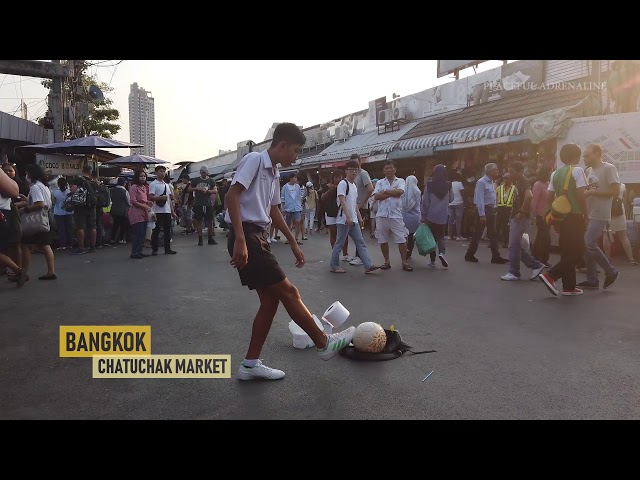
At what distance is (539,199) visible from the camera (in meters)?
7.98

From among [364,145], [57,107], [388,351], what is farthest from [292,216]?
[364,145]

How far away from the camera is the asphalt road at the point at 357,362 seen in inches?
118

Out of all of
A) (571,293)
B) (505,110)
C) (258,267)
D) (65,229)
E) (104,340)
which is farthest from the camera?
(505,110)

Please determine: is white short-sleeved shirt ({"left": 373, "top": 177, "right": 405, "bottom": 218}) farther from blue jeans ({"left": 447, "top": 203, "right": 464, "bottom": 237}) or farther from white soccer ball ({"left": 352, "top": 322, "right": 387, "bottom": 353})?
blue jeans ({"left": 447, "top": 203, "right": 464, "bottom": 237})

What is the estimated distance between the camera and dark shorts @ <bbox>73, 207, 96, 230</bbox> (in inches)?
436

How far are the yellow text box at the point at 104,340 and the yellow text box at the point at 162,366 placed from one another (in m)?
0.21

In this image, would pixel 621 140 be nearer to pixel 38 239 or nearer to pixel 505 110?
pixel 505 110

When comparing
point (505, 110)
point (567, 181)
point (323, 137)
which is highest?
point (323, 137)

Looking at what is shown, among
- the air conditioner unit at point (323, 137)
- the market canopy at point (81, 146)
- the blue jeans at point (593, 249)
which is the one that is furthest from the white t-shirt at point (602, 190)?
the air conditioner unit at point (323, 137)

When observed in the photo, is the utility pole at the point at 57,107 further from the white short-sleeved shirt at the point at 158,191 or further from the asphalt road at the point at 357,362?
the asphalt road at the point at 357,362

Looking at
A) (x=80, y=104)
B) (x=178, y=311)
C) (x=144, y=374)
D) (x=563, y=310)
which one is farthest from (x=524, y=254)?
(x=80, y=104)

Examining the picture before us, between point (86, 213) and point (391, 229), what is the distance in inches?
281

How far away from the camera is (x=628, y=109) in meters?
11.2

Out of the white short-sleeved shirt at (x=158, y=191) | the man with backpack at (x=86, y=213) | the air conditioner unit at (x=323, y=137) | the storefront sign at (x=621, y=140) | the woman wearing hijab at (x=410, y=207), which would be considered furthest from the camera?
the air conditioner unit at (x=323, y=137)
